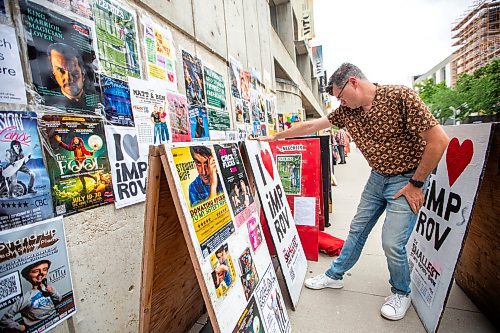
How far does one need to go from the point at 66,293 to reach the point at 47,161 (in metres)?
0.63

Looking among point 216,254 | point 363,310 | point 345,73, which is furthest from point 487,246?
point 216,254

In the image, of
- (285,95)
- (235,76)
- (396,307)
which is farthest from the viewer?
(285,95)

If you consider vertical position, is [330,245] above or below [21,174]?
below

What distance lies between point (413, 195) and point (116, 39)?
2155mm

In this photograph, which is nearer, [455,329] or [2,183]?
[2,183]

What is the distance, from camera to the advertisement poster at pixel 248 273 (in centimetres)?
138

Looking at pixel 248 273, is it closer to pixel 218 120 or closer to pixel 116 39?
pixel 116 39

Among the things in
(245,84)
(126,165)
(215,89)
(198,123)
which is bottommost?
(126,165)

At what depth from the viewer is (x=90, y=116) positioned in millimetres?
1401

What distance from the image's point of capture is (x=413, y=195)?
5.76ft

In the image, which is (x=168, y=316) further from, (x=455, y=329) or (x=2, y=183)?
(x=455, y=329)

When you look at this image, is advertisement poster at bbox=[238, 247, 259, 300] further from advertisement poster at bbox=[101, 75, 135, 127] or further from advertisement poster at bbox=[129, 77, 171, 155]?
advertisement poster at bbox=[101, 75, 135, 127]

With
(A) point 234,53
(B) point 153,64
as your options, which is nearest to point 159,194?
(B) point 153,64

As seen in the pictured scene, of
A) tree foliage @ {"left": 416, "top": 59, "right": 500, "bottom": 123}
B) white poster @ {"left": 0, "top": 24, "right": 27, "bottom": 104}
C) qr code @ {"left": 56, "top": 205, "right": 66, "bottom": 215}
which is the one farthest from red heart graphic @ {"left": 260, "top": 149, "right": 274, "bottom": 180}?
tree foliage @ {"left": 416, "top": 59, "right": 500, "bottom": 123}
